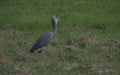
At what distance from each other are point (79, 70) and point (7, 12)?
6.57m

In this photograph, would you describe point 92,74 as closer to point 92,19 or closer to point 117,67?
point 117,67

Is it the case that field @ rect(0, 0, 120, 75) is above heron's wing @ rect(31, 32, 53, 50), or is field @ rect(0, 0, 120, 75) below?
below

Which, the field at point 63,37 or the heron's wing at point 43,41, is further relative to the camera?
the heron's wing at point 43,41

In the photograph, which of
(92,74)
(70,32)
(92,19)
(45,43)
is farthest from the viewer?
(92,19)

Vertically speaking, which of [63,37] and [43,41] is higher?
[43,41]

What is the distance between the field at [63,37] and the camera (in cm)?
1277

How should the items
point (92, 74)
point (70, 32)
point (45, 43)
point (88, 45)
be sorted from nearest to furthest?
point (92, 74) → point (45, 43) → point (88, 45) → point (70, 32)

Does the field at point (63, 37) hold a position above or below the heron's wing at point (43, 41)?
below

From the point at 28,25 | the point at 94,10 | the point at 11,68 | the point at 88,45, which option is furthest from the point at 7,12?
the point at 11,68

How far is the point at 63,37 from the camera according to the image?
627 inches

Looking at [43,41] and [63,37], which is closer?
[43,41]

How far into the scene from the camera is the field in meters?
12.8

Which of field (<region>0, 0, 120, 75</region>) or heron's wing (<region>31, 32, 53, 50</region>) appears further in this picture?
heron's wing (<region>31, 32, 53, 50</region>)

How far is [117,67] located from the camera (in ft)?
42.1
